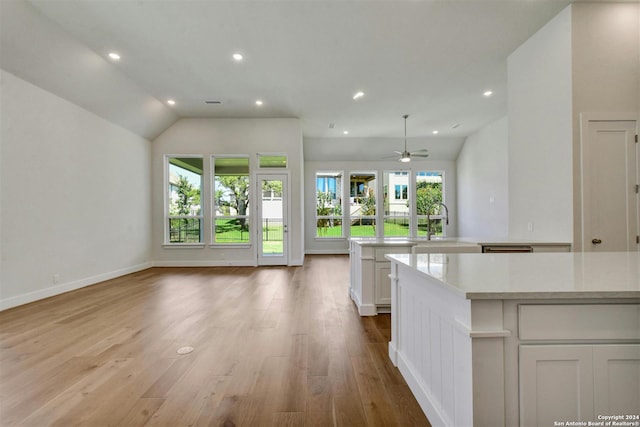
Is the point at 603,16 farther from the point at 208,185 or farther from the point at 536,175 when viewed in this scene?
the point at 208,185

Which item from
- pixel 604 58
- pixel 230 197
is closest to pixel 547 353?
pixel 604 58

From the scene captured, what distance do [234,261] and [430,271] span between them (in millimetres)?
6131

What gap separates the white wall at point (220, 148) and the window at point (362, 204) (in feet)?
9.66

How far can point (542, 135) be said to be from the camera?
12.0 feet

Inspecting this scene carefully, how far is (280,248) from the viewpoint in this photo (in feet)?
22.7

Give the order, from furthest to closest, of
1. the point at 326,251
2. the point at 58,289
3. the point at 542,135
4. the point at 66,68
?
the point at 326,251 < the point at 58,289 < the point at 66,68 < the point at 542,135

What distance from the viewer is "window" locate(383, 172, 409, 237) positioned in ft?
30.8

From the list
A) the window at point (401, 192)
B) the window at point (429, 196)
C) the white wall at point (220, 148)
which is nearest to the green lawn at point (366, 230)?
the window at point (429, 196)

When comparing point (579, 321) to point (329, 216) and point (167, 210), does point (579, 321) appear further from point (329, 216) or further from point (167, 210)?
point (329, 216)

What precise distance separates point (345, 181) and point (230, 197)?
12.9ft

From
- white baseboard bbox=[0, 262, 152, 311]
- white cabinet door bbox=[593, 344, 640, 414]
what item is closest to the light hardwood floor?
white baseboard bbox=[0, 262, 152, 311]

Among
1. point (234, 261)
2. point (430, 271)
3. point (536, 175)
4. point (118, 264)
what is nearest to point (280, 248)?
point (234, 261)

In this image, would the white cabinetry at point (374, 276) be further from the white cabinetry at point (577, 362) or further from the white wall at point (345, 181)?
the white wall at point (345, 181)

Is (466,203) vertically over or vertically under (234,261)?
over
